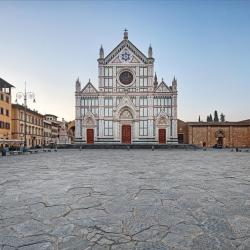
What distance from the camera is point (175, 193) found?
18.8ft

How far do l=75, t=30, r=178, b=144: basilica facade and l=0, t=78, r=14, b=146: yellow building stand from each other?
12820 millimetres

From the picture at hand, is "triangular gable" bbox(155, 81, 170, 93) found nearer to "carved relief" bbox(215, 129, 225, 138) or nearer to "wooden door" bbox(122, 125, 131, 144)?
"wooden door" bbox(122, 125, 131, 144)

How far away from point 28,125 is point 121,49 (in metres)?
27.4

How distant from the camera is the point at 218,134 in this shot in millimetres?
45375

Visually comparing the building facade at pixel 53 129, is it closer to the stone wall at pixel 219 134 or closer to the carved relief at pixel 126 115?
the carved relief at pixel 126 115

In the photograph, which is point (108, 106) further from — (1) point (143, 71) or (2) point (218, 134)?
(2) point (218, 134)

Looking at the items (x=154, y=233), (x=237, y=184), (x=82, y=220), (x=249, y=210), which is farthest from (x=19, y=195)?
(x=237, y=184)

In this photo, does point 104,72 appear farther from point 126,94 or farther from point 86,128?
point 86,128

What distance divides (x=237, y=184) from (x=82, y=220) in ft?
17.8

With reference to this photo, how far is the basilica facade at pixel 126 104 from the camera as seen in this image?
132ft

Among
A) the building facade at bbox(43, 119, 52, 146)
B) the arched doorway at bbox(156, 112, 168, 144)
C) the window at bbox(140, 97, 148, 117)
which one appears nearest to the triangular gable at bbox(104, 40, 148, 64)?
the window at bbox(140, 97, 148, 117)

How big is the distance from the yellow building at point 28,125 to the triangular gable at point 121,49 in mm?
21358

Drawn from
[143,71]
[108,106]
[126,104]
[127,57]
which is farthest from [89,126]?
[127,57]

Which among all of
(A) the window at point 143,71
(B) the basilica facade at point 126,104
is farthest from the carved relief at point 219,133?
(A) the window at point 143,71
